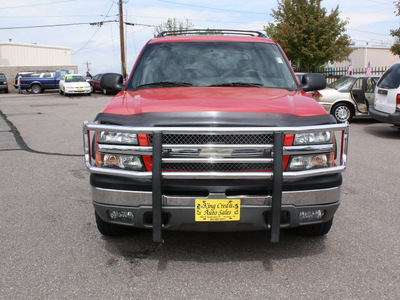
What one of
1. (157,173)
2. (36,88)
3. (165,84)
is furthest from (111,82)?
(36,88)

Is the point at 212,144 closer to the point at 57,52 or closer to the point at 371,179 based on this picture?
the point at 371,179

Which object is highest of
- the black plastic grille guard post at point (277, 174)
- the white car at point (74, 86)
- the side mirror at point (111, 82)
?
the side mirror at point (111, 82)

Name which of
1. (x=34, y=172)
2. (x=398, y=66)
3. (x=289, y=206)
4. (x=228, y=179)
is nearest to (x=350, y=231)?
(x=289, y=206)

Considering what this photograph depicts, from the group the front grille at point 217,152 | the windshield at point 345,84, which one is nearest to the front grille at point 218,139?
the front grille at point 217,152

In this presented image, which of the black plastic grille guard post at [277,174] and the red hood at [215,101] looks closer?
the black plastic grille guard post at [277,174]

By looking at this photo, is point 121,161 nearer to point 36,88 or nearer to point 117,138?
point 117,138

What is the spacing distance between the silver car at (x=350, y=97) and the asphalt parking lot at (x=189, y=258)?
25.4 ft

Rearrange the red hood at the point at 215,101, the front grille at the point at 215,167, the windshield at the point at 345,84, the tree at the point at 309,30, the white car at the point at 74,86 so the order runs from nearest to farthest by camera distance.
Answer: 1. the front grille at the point at 215,167
2. the red hood at the point at 215,101
3. the windshield at the point at 345,84
4. the tree at the point at 309,30
5. the white car at the point at 74,86

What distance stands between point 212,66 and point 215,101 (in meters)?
1.28

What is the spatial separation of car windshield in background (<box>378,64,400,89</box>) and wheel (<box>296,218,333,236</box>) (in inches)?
285

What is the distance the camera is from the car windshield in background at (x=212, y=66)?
4555mm

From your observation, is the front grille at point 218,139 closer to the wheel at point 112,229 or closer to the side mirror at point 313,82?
the wheel at point 112,229

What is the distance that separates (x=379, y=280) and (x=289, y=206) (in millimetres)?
868

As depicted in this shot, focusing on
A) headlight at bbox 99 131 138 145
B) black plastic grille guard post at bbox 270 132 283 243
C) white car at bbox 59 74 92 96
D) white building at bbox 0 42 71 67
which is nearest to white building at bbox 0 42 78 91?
white building at bbox 0 42 71 67
